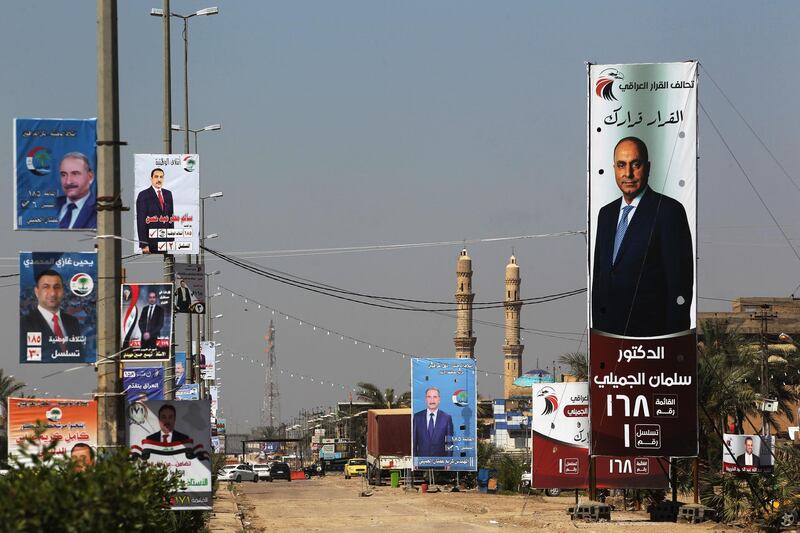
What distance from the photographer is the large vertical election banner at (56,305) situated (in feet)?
64.6

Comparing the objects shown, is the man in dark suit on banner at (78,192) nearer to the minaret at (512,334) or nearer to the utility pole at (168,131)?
the utility pole at (168,131)

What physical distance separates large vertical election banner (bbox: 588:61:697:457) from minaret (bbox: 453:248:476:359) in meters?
Answer: 139

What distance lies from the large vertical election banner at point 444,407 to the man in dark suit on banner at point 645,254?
883 inches

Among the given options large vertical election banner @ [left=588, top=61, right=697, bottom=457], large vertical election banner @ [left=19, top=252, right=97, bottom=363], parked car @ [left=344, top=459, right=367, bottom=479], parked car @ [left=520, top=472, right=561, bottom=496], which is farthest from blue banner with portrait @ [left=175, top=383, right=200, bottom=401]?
parked car @ [left=344, top=459, right=367, bottom=479]

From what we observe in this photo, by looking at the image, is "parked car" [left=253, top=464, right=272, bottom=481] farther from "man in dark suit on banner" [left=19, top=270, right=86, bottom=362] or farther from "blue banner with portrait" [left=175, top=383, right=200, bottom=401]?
"man in dark suit on banner" [left=19, top=270, right=86, bottom=362]

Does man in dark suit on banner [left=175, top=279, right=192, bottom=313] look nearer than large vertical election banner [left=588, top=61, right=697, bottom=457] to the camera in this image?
Yes

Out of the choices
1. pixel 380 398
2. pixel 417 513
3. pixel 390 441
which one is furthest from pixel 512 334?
pixel 417 513

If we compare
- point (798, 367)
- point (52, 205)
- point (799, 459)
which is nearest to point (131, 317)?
point (52, 205)

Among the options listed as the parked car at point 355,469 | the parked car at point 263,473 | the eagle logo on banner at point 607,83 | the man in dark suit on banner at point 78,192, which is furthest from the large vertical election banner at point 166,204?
the parked car at point 263,473

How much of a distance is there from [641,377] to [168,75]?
15.5m

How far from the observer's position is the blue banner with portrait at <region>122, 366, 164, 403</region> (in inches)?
1236

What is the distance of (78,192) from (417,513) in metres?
28.1

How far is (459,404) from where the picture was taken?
58.1m

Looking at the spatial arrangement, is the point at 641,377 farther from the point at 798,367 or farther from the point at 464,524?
the point at 798,367
